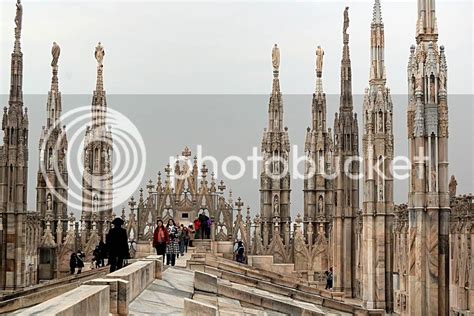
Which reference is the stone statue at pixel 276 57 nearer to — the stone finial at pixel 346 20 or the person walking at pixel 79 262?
the stone finial at pixel 346 20

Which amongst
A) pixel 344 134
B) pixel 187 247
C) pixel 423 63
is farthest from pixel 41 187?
pixel 423 63

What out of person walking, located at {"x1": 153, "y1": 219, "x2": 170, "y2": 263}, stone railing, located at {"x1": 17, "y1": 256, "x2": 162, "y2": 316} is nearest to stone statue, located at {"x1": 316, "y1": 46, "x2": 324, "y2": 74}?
person walking, located at {"x1": 153, "y1": 219, "x2": 170, "y2": 263}

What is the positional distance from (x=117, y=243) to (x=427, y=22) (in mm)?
7125

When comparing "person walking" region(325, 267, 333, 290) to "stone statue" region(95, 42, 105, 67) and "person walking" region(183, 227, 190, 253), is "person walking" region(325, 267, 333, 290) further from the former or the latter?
"stone statue" region(95, 42, 105, 67)

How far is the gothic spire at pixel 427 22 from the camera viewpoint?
56.4ft

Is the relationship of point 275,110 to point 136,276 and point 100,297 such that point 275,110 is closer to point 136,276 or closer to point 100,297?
point 136,276

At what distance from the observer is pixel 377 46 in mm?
24234

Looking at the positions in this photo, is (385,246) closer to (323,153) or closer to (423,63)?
(423,63)

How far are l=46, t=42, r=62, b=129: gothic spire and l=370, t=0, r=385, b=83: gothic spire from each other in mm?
16145

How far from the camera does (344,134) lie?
30938 mm

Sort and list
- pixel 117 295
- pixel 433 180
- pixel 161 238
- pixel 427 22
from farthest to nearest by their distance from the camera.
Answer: pixel 161 238 → pixel 427 22 → pixel 433 180 → pixel 117 295

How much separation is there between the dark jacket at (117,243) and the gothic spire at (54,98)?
2056cm

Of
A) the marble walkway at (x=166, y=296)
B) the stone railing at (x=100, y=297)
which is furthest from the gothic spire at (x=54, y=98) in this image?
the stone railing at (x=100, y=297)

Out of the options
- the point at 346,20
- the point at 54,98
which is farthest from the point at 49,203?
the point at 346,20
